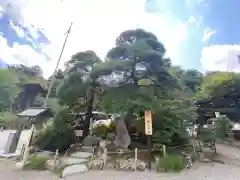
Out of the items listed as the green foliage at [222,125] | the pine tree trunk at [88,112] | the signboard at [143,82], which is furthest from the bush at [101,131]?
the green foliage at [222,125]

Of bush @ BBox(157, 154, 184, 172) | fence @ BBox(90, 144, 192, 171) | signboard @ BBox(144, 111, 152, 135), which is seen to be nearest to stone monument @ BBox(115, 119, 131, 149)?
fence @ BBox(90, 144, 192, 171)

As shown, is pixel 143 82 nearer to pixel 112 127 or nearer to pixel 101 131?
pixel 112 127

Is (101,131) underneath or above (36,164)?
above

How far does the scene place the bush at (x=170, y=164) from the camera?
17.0 feet

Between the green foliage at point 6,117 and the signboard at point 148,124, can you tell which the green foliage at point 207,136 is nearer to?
the signboard at point 148,124

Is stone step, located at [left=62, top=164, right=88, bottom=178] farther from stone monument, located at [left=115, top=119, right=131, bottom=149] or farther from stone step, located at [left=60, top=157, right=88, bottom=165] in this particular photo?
stone monument, located at [left=115, top=119, right=131, bottom=149]

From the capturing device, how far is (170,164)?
5.25 meters

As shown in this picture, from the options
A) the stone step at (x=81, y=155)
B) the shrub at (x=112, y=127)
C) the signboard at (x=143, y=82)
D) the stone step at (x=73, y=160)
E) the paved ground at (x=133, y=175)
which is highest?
the signboard at (x=143, y=82)

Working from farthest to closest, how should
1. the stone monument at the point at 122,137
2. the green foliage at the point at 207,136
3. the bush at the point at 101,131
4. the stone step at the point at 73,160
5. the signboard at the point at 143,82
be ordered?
1. the bush at the point at 101,131
2. the green foliage at the point at 207,136
3. the stone monument at the point at 122,137
4. the signboard at the point at 143,82
5. the stone step at the point at 73,160

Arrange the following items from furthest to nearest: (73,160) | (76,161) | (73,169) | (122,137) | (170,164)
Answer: (122,137), (73,160), (76,161), (170,164), (73,169)

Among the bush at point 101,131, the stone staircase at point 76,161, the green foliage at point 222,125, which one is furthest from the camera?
the green foliage at point 222,125

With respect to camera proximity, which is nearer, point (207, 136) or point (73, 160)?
point (73, 160)

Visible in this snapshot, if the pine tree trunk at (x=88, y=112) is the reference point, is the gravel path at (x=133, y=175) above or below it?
below

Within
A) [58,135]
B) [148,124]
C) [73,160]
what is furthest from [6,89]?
[148,124]
